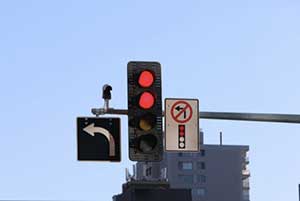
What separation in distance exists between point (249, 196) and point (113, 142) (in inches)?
7049

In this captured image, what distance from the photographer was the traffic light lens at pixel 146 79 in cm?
1585

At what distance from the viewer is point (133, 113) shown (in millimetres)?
15898

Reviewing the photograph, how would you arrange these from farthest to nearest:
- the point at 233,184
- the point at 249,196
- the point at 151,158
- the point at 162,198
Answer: the point at 249,196
the point at 233,184
the point at 162,198
the point at 151,158

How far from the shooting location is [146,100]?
15.9 meters

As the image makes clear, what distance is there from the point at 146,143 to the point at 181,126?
1.01 metres

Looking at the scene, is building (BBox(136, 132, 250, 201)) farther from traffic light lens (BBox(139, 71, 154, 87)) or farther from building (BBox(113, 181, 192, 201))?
traffic light lens (BBox(139, 71, 154, 87))

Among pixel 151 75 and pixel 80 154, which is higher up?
pixel 151 75

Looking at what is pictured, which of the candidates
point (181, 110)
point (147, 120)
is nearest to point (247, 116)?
point (181, 110)

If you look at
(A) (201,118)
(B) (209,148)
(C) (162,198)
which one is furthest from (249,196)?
(A) (201,118)

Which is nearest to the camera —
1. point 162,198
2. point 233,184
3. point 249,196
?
point 162,198

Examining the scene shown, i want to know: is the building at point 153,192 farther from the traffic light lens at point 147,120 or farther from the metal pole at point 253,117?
the traffic light lens at point 147,120

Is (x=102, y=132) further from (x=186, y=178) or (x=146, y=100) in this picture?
(x=186, y=178)

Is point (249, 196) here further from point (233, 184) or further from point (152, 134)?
point (152, 134)

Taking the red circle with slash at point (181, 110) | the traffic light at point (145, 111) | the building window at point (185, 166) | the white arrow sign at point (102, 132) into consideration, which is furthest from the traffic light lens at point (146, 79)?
the building window at point (185, 166)
